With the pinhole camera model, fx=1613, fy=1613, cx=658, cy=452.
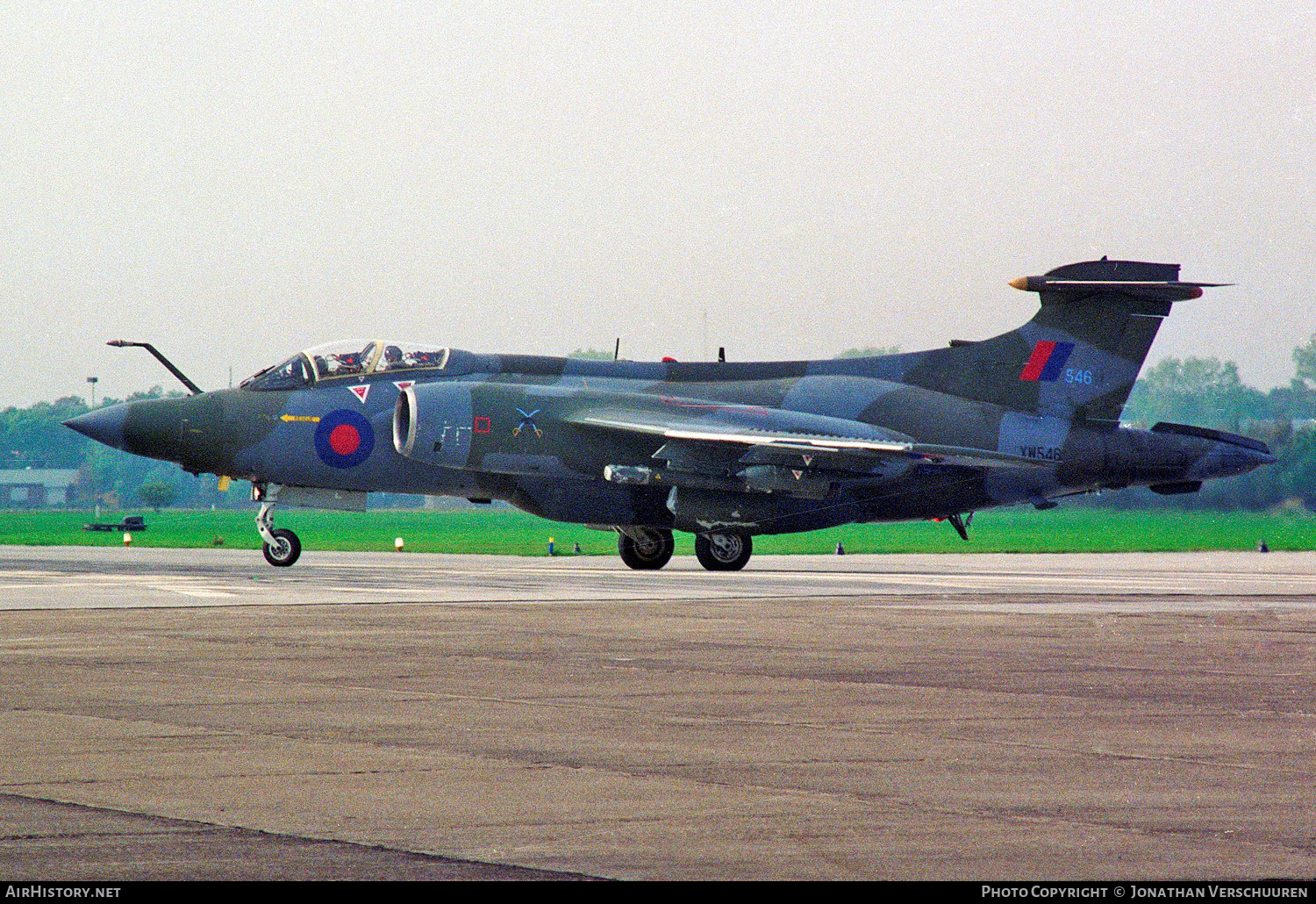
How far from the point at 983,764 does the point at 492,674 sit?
455 centimetres

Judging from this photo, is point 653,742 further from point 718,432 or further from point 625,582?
point 718,432

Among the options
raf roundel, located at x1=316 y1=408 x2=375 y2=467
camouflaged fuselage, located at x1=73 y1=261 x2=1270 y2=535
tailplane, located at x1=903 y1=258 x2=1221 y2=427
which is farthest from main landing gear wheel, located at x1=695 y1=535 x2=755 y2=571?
raf roundel, located at x1=316 y1=408 x2=375 y2=467

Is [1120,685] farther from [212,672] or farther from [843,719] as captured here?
[212,672]

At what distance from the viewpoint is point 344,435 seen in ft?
84.3

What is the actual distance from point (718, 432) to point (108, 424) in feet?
32.1

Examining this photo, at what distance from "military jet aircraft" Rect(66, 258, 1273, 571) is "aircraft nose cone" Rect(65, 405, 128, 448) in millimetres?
38

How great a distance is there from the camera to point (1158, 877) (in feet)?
17.1

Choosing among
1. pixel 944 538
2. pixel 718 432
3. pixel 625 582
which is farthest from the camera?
pixel 944 538

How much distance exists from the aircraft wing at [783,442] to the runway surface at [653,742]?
6.90 m

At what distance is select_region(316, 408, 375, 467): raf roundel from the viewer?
25.7 meters

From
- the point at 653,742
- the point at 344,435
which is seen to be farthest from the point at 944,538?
the point at 653,742

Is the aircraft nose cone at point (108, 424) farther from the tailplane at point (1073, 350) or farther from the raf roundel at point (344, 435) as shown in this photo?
the tailplane at point (1073, 350)

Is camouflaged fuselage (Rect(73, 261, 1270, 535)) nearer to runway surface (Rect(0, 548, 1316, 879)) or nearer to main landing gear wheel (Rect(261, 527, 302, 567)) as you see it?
main landing gear wheel (Rect(261, 527, 302, 567))

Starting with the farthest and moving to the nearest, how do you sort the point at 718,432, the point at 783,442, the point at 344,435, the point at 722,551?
the point at 722,551 < the point at 344,435 < the point at 718,432 < the point at 783,442
